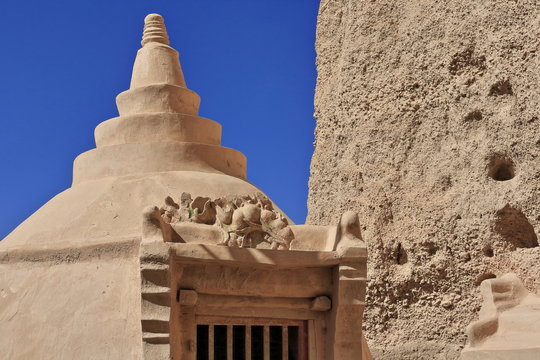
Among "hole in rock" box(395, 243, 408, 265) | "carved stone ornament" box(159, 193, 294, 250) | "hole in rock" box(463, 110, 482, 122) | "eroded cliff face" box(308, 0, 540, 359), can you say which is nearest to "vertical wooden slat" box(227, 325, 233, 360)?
"carved stone ornament" box(159, 193, 294, 250)

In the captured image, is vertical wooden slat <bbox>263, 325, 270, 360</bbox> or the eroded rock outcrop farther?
the eroded rock outcrop

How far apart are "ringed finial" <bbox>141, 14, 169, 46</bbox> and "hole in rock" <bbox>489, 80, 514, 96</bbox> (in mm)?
6219

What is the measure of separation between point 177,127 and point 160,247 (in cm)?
258

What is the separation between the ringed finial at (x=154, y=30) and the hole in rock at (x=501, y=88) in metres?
6.22

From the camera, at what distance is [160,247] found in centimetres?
736

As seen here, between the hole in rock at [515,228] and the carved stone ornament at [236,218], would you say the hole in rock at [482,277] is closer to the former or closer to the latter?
the hole in rock at [515,228]

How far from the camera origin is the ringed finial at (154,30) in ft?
34.4

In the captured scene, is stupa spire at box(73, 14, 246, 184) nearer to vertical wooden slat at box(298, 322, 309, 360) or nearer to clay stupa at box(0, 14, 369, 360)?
clay stupa at box(0, 14, 369, 360)

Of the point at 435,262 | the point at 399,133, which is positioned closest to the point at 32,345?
the point at 435,262

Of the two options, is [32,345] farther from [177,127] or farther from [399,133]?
[399,133]

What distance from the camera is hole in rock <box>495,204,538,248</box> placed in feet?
44.2

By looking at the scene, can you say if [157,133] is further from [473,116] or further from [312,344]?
[473,116]

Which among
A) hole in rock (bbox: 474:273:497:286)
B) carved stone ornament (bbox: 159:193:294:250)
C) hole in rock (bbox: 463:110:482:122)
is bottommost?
hole in rock (bbox: 474:273:497:286)

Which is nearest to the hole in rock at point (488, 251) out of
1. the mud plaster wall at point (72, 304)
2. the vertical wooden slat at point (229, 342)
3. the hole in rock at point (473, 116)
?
the hole in rock at point (473, 116)
